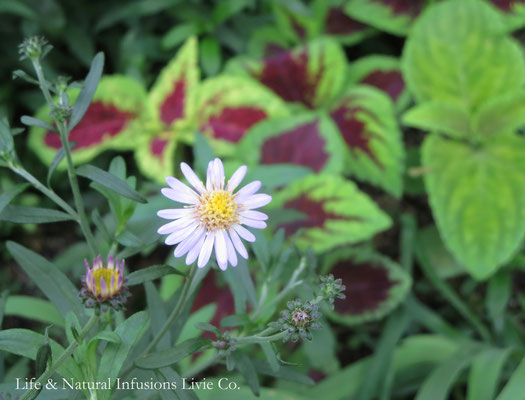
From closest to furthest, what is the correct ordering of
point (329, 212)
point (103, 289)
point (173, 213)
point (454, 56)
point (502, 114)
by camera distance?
1. point (103, 289)
2. point (173, 213)
3. point (329, 212)
4. point (502, 114)
5. point (454, 56)

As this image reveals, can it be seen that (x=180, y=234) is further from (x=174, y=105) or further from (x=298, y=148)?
(x=174, y=105)

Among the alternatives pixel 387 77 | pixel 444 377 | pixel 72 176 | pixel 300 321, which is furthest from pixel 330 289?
pixel 387 77

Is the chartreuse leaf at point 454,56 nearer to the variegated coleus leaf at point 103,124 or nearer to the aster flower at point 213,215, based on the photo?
the variegated coleus leaf at point 103,124

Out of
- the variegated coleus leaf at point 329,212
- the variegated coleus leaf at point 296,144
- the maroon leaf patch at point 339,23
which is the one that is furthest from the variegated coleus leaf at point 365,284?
the maroon leaf patch at point 339,23

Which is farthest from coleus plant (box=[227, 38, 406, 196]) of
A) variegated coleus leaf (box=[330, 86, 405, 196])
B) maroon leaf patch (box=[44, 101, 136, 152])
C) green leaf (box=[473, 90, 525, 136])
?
maroon leaf patch (box=[44, 101, 136, 152])

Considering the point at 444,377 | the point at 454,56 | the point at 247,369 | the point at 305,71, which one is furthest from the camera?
the point at 305,71
